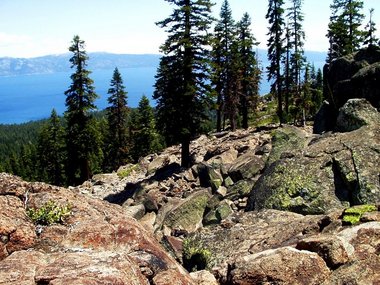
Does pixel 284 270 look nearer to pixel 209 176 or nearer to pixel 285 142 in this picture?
pixel 285 142

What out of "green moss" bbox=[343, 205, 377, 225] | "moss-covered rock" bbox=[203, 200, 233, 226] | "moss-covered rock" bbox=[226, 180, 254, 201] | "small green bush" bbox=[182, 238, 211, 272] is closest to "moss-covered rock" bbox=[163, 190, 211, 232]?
"moss-covered rock" bbox=[203, 200, 233, 226]

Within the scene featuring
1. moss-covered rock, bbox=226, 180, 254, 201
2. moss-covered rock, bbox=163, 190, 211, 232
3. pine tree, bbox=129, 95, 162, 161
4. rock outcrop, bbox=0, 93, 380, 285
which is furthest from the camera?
pine tree, bbox=129, 95, 162, 161

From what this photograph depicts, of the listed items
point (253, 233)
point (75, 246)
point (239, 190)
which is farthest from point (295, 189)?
point (75, 246)

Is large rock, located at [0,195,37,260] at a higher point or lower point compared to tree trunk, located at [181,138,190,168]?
higher

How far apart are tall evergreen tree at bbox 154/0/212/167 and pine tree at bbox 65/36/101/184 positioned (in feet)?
38.8

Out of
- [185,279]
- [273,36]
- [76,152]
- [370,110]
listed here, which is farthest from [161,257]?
[273,36]

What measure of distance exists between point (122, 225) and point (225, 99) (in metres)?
45.5

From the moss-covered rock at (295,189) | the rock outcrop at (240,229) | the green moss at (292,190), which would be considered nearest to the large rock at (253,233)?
the rock outcrop at (240,229)

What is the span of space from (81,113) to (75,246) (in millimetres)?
34703

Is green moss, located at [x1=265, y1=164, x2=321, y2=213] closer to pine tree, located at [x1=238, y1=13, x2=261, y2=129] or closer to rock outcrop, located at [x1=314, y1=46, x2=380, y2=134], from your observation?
rock outcrop, located at [x1=314, y1=46, x2=380, y2=134]

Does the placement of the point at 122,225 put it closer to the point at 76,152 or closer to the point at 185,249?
the point at 185,249

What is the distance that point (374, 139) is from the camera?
46.8ft

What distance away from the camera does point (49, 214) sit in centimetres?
675

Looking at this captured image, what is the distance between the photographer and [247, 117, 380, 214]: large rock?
12.7m
